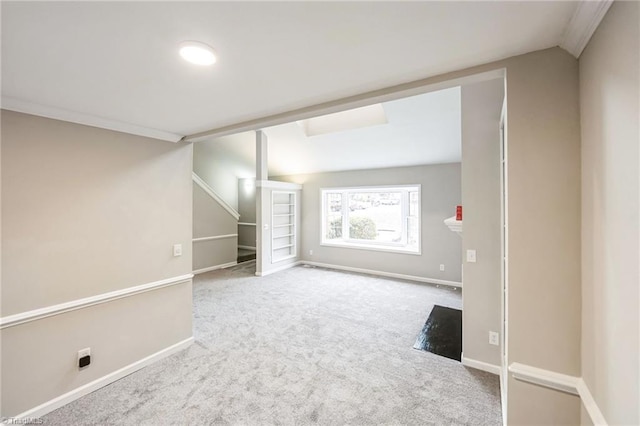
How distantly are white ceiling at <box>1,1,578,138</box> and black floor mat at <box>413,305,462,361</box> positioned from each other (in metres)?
2.53

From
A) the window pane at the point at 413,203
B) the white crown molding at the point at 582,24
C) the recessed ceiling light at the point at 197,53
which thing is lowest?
the window pane at the point at 413,203

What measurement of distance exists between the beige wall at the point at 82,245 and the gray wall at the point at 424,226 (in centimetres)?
383

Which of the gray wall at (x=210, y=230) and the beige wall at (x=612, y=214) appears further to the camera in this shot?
the gray wall at (x=210, y=230)

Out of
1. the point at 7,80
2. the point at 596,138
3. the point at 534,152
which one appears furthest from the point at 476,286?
the point at 7,80

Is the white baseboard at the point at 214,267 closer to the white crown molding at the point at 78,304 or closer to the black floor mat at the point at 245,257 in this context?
the black floor mat at the point at 245,257

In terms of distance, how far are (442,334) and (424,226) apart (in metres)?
2.40

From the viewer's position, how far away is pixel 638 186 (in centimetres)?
72

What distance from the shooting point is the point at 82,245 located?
1993 millimetres

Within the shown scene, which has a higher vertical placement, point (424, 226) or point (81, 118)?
point (81, 118)

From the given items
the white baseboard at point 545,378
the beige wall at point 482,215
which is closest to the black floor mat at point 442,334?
the beige wall at point 482,215

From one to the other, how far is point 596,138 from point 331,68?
1092 millimetres

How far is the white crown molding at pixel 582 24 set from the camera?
83cm

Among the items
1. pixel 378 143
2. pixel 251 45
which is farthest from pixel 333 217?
pixel 251 45

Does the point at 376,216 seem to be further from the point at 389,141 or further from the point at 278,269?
the point at 278,269
